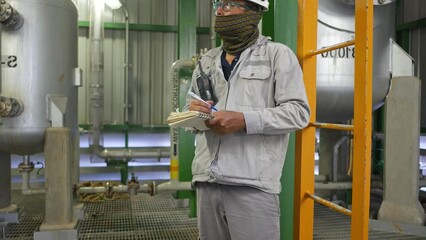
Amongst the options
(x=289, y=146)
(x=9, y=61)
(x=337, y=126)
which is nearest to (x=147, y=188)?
(x=9, y=61)

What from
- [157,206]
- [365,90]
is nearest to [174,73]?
[157,206]

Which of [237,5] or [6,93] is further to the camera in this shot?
[6,93]

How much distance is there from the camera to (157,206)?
4.86 metres

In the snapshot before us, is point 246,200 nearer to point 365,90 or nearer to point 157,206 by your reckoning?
point 365,90

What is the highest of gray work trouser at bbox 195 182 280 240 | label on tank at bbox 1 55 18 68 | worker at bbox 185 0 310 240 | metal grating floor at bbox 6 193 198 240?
label on tank at bbox 1 55 18 68

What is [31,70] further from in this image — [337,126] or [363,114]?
[363,114]

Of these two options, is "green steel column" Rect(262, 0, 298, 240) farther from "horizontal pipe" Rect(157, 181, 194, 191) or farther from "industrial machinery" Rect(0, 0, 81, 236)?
"horizontal pipe" Rect(157, 181, 194, 191)

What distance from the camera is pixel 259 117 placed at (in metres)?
1.53

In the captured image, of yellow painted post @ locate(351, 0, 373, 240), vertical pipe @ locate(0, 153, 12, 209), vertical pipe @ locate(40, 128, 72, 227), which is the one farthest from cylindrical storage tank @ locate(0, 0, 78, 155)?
yellow painted post @ locate(351, 0, 373, 240)

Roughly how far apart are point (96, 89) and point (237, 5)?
179 inches

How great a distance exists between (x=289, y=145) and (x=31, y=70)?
2.65 metres

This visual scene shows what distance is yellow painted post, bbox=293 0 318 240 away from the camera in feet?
6.47

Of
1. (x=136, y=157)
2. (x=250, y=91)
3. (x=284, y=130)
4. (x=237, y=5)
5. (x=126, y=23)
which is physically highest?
(x=126, y=23)

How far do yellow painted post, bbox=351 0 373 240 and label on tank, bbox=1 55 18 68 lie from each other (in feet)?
10.1
